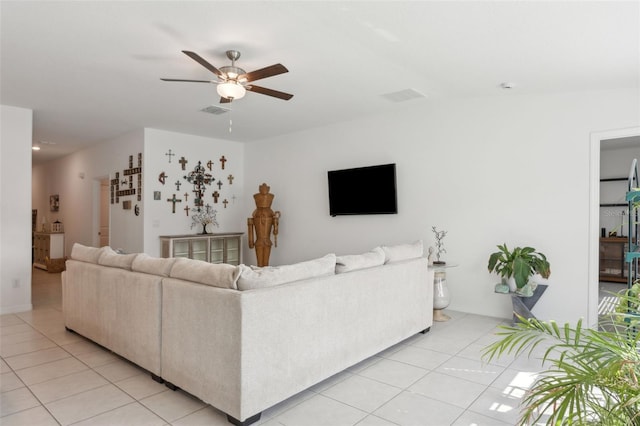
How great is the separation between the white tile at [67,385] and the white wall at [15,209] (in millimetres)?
2789

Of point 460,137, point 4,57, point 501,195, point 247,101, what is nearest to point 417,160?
point 460,137

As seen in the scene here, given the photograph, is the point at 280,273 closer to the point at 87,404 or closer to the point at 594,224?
the point at 87,404

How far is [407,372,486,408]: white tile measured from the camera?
2.47 m

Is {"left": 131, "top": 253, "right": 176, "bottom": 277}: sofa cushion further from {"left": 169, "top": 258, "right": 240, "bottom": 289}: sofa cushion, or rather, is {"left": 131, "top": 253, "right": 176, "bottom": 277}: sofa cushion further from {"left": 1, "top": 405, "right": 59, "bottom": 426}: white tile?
{"left": 1, "top": 405, "right": 59, "bottom": 426}: white tile

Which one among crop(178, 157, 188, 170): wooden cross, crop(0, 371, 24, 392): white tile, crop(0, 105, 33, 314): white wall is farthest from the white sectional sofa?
crop(178, 157, 188, 170): wooden cross

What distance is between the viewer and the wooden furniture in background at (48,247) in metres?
8.15

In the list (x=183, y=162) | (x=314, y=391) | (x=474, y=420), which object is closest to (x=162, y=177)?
(x=183, y=162)

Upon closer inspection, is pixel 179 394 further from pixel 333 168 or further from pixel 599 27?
pixel 333 168

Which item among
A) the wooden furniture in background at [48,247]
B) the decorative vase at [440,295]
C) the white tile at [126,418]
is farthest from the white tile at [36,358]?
the wooden furniture in background at [48,247]

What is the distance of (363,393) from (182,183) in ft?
16.4

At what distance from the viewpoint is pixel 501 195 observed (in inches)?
173

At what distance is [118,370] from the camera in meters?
2.93

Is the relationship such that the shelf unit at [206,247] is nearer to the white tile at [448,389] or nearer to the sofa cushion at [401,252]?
the sofa cushion at [401,252]

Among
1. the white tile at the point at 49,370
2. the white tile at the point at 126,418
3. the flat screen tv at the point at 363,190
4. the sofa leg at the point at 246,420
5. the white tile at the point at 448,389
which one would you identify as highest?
the flat screen tv at the point at 363,190
